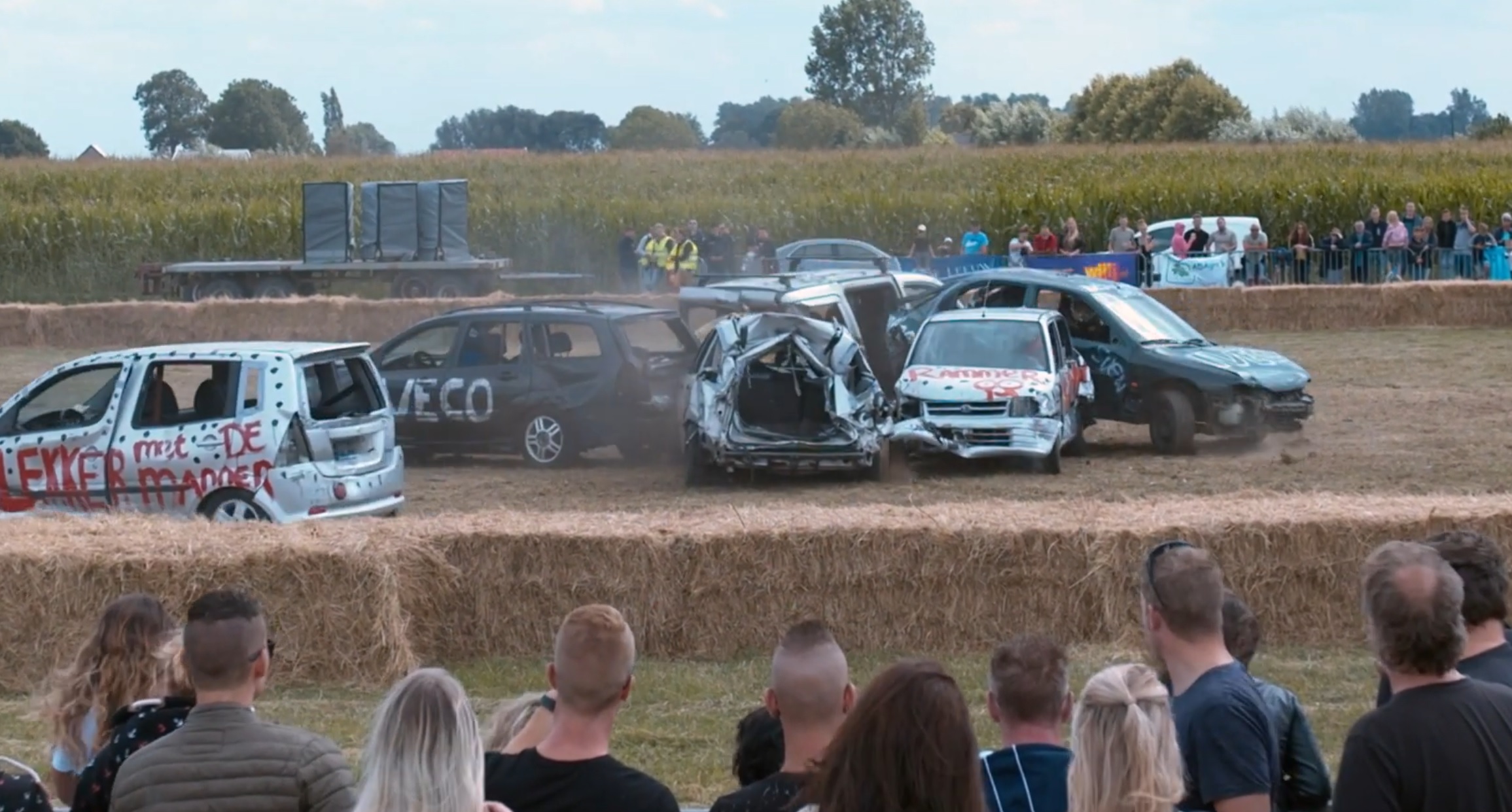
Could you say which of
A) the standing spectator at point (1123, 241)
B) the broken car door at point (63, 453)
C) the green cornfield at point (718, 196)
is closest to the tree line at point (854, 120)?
the green cornfield at point (718, 196)

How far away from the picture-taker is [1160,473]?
1673cm

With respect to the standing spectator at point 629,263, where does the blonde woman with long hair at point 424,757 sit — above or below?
below

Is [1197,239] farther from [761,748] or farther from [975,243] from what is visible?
[761,748]

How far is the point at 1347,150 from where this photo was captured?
5541cm

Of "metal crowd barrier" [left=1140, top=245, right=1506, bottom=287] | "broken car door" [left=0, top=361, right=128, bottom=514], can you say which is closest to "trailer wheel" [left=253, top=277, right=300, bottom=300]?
"metal crowd barrier" [left=1140, top=245, right=1506, bottom=287]

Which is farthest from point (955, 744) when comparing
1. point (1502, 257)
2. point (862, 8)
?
point (862, 8)

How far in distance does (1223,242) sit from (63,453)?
26.2 metres

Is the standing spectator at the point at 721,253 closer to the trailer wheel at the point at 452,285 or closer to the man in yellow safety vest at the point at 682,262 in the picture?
the man in yellow safety vest at the point at 682,262

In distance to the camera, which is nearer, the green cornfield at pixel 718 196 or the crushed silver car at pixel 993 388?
the crushed silver car at pixel 993 388

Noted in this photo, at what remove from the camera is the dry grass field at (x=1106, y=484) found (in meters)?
8.39

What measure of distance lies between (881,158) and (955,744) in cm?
5664

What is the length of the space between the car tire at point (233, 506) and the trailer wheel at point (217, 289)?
26.8 m

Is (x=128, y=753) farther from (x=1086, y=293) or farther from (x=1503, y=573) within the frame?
(x=1086, y=293)

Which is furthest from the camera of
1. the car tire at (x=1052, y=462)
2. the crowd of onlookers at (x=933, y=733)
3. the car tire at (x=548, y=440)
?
the car tire at (x=548, y=440)
